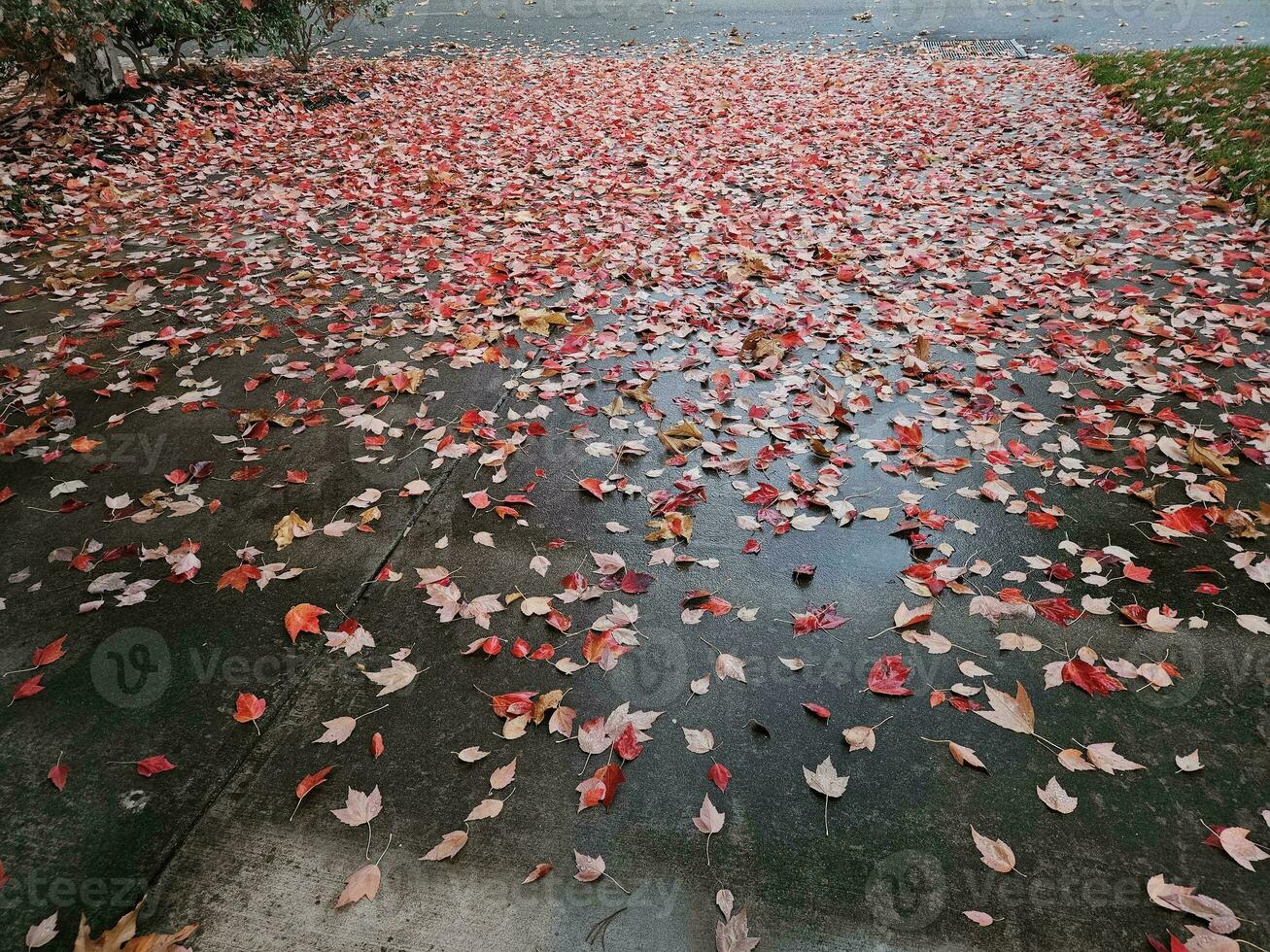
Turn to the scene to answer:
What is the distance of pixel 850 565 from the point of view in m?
2.73

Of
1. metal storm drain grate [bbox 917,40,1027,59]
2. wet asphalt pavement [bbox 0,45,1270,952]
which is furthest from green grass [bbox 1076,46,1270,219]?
wet asphalt pavement [bbox 0,45,1270,952]

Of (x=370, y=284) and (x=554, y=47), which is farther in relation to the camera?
(x=554, y=47)

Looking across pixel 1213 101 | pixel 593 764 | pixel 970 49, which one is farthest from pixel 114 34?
pixel 970 49

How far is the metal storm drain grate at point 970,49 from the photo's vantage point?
1089 cm

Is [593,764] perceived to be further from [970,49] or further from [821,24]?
[821,24]

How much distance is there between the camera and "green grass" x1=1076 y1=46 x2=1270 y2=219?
5828 mm

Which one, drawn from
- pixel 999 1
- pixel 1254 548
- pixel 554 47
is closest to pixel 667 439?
pixel 1254 548

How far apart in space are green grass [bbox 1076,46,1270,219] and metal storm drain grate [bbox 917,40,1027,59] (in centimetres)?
169

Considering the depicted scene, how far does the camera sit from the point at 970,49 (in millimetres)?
11234

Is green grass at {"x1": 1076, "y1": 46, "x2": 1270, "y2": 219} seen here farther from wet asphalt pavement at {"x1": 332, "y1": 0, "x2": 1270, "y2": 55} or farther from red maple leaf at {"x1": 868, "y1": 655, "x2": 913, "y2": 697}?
red maple leaf at {"x1": 868, "y1": 655, "x2": 913, "y2": 697}

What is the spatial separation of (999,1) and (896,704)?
54.5 feet

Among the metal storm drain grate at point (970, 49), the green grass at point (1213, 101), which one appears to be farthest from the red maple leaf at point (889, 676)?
the metal storm drain grate at point (970, 49)

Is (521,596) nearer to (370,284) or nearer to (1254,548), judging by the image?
(1254,548)

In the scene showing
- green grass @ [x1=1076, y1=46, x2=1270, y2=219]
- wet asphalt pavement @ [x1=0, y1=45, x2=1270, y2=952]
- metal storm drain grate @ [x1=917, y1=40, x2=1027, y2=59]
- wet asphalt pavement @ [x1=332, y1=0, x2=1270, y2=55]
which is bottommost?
wet asphalt pavement @ [x1=0, y1=45, x2=1270, y2=952]
